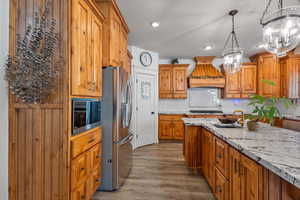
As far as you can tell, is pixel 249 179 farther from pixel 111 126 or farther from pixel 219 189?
pixel 111 126

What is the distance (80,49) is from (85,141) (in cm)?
94

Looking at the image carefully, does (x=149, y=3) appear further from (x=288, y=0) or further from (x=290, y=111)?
(x=290, y=111)

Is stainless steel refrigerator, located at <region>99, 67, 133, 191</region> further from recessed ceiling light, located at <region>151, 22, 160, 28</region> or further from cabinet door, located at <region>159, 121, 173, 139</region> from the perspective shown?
cabinet door, located at <region>159, 121, 173, 139</region>

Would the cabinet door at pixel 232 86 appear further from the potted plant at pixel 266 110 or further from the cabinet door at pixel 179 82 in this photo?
the potted plant at pixel 266 110

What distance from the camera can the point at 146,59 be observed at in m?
4.69

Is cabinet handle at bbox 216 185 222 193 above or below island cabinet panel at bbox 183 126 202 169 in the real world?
below

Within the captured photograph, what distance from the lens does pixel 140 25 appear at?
3.14 m

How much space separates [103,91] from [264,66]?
198 inches

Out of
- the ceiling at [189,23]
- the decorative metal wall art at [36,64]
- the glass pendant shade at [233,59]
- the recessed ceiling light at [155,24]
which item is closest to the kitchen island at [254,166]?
the glass pendant shade at [233,59]

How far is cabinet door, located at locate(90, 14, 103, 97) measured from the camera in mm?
1877

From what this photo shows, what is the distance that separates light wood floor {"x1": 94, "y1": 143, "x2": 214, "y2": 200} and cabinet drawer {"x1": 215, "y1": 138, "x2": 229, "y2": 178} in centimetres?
59

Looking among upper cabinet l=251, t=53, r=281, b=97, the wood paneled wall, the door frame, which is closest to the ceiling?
upper cabinet l=251, t=53, r=281, b=97

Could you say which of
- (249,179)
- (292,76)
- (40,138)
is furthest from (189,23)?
(292,76)

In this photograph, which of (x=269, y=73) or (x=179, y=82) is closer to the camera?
(x=269, y=73)
